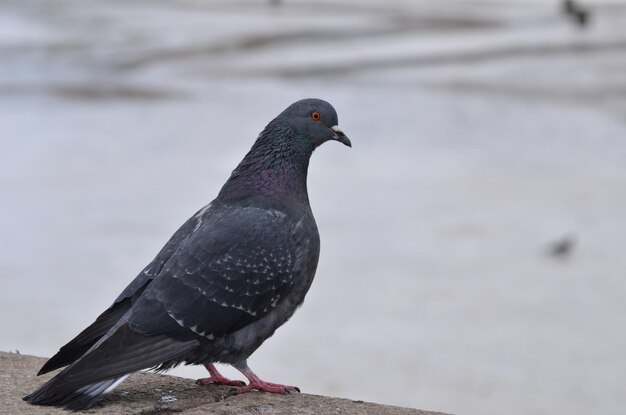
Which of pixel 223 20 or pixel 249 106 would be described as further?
pixel 223 20

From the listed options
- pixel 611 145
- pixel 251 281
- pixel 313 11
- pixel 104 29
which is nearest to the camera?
pixel 251 281

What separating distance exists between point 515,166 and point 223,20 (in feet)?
42.2

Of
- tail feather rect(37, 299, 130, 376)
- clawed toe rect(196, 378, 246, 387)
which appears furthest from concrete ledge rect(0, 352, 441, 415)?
tail feather rect(37, 299, 130, 376)

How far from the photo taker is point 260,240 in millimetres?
4602

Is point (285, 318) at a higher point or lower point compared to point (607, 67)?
lower

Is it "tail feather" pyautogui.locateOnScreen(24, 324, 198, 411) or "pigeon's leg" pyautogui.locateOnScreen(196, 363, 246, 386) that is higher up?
"pigeon's leg" pyautogui.locateOnScreen(196, 363, 246, 386)

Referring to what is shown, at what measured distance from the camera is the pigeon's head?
4.91m

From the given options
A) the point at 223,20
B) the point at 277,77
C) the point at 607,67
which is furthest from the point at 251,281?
the point at 223,20

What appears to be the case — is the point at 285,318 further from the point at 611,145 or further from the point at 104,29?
the point at 104,29

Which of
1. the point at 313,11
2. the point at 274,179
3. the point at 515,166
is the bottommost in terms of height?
the point at 274,179

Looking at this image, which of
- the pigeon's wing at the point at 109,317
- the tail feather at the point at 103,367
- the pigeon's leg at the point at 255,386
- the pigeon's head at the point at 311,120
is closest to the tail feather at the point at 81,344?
the pigeon's wing at the point at 109,317

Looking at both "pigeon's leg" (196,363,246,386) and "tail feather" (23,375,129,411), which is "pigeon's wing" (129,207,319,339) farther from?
"pigeon's leg" (196,363,246,386)

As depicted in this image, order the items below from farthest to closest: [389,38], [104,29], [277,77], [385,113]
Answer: [104,29] < [389,38] < [277,77] < [385,113]

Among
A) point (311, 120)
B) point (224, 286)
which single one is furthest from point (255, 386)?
point (311, 120)
